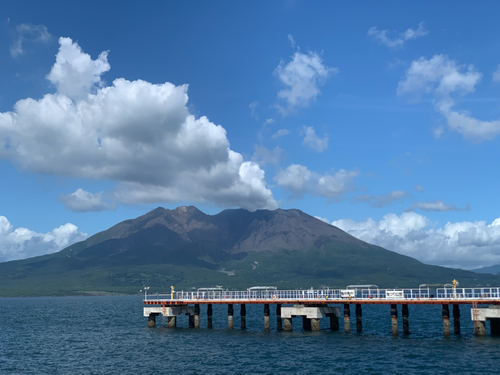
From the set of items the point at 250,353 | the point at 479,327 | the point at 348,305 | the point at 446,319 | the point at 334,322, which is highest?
the point at 348,305

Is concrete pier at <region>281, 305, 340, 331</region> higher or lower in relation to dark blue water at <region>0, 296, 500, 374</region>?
higher

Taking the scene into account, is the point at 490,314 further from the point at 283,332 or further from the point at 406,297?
the point at 283,332

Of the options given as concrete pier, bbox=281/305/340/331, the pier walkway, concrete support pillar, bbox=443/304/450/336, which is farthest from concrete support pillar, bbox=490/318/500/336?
concrete pier, bbox=281/305/340/331

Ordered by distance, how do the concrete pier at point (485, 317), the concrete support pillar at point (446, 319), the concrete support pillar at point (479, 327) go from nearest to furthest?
the concrete pier at point (485, 317) < the concrete support pillar at point (479, 327) < the concrete support pillar at point (446, 319)

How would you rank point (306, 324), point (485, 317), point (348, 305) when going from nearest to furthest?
point (485, 317), point (348, 305), point (306, 324)

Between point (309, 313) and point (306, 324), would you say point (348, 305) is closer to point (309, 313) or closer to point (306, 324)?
point (309, 313)

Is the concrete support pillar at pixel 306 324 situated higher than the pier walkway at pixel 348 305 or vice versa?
the pier walkway at pixel 348 305

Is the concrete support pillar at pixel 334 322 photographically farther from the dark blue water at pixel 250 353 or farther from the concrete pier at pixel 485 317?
the concrete pier at pixel 485 317

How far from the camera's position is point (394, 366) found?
6550 cm

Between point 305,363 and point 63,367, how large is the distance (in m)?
35.1

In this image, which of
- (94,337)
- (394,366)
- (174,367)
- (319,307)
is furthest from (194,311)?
(394,366)

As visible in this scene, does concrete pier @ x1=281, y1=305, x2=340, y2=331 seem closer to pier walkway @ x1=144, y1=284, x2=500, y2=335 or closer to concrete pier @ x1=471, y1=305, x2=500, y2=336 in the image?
pier walkway @ x1=144, y1=284, x2=500, y2=335

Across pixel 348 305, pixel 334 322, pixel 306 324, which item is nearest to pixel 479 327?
pixel 348 305

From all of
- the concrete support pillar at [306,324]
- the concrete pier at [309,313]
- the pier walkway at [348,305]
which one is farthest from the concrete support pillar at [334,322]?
the concrete support pillar at [306,324]
